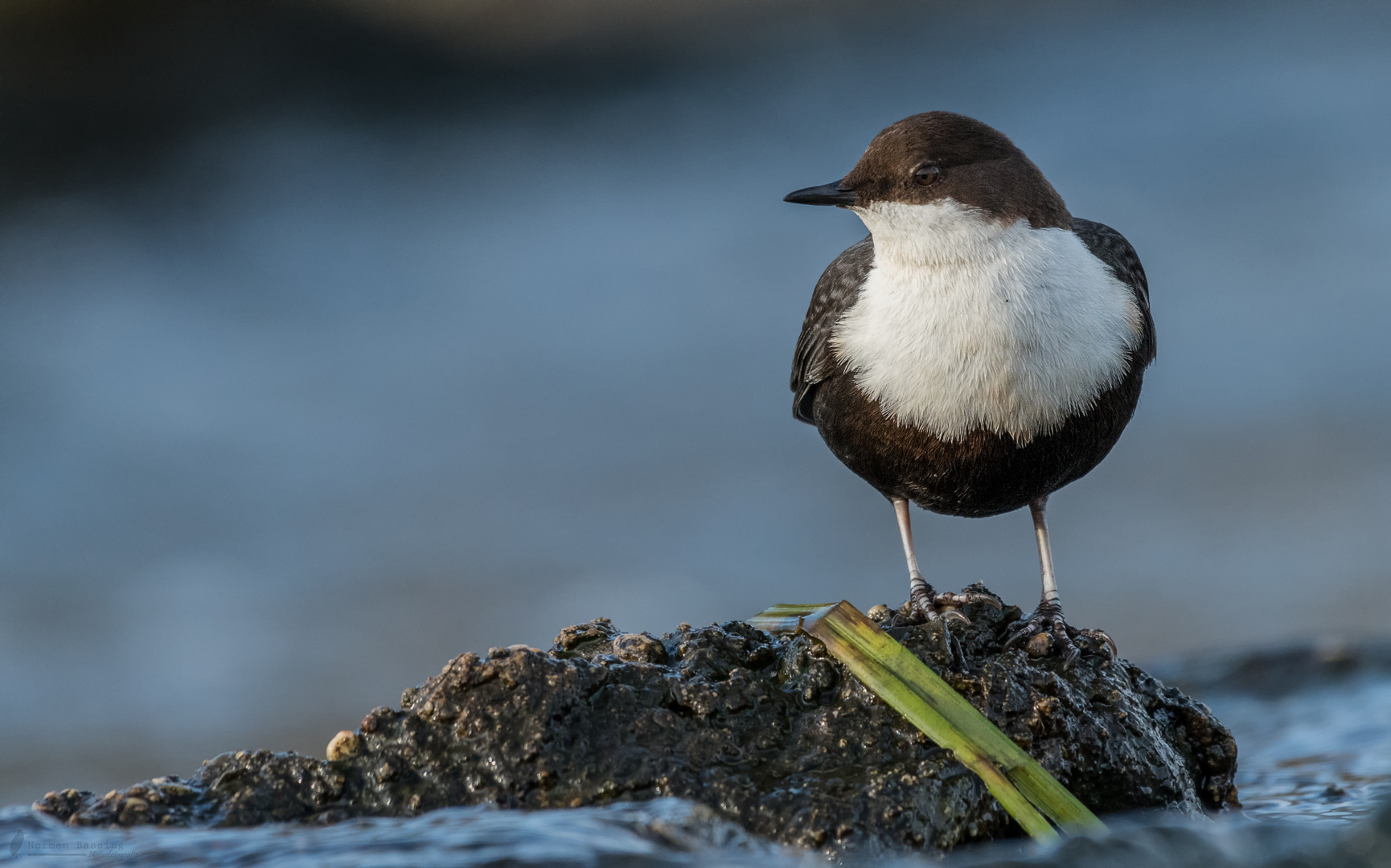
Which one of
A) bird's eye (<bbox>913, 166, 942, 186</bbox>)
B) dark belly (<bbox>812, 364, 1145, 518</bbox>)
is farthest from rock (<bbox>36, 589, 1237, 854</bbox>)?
bird's eye (<bbox>913, 166, 942, 186</bbox>)

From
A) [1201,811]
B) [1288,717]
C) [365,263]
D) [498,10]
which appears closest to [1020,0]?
[498,10]

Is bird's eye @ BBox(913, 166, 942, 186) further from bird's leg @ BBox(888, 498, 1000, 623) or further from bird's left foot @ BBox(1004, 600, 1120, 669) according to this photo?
bird's left foot @ BBox(1004, 600, 1120, 669)

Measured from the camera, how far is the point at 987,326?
12.6ft

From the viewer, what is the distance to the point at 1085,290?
13.1 ft

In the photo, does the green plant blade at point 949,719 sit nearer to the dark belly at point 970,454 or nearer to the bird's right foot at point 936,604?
the bird's right foot at point 936,604

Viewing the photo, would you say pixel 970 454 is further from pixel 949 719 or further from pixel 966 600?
pixel 949 719

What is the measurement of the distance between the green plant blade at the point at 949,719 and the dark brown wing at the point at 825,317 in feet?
5.11

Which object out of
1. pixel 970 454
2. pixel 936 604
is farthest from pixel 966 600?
pixel 970 454

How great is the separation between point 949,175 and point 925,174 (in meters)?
0.08

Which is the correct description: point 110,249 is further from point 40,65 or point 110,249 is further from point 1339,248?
point 1339,248

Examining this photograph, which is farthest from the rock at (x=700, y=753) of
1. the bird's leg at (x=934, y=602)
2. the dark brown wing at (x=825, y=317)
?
the dark brown wing at (x=825, y=317)

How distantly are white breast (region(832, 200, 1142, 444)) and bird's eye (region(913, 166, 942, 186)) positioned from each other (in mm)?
109

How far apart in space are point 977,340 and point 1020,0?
1351 cm

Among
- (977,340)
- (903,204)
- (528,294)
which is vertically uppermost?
(528,294)
